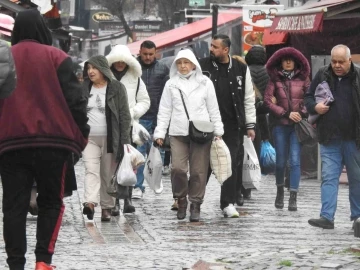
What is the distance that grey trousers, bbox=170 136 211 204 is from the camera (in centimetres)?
1292

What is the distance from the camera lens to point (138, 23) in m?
74.3

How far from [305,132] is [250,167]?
83 cm

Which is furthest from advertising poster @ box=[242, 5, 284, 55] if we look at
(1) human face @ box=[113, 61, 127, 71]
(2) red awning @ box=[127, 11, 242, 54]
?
(1) human face @ box=[113, 61, 127, 71]

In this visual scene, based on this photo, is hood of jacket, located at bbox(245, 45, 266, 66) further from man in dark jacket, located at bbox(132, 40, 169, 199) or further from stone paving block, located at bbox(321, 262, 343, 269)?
stone paving block, located at bbox(321, 262, 343, 269)

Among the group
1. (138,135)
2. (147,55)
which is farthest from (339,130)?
(147,55)

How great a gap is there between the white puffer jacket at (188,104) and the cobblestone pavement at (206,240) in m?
0.96

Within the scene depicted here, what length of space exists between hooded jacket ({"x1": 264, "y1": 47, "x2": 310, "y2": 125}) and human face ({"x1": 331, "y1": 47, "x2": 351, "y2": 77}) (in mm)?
2393

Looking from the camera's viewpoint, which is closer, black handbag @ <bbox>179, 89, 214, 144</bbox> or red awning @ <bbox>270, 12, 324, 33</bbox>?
black handbag @ <bbox>179, 89, 214, 144</bbox>

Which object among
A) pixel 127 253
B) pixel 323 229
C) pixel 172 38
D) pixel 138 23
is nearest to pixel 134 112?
pixel 323 229

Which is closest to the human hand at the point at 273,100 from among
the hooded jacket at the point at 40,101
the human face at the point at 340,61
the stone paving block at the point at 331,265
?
the human face at the point at 340,61

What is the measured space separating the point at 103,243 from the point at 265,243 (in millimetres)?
1415

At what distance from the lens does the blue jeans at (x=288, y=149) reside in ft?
47.5

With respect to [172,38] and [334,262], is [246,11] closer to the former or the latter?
[172,38]

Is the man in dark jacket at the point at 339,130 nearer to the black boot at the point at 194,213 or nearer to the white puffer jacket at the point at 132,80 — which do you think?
the black boot at the point at 194,213
